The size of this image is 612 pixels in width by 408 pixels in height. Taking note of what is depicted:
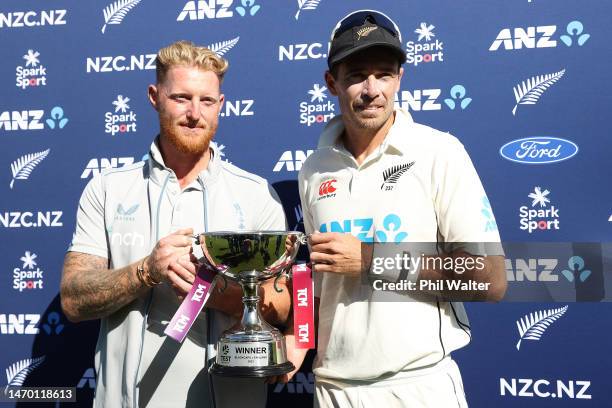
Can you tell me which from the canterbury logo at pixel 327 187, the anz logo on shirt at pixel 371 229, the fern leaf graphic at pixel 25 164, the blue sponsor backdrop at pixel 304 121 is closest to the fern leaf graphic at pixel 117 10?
the blue sponsor backdrop at pixel 304 121

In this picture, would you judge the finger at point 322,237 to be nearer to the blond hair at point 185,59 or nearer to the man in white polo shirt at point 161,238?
the man in white polo shirt at point 161,238

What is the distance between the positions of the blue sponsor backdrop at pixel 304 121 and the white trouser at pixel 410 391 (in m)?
0.55

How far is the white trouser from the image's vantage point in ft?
5.17

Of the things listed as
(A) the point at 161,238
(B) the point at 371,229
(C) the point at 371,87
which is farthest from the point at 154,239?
(C) the point at 371,87

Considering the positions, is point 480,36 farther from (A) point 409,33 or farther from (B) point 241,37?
(B) point 241,37

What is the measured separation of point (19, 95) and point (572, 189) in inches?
88.1

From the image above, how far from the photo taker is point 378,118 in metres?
1.68

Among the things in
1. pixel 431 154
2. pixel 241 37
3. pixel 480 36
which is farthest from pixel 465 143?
pixel 241 37

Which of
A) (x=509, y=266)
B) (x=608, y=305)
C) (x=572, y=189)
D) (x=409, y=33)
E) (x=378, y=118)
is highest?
(x=409, y=33)

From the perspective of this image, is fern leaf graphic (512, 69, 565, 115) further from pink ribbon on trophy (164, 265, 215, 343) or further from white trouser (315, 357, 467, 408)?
pink ribbon on trophy (164, 265, 215, 343)

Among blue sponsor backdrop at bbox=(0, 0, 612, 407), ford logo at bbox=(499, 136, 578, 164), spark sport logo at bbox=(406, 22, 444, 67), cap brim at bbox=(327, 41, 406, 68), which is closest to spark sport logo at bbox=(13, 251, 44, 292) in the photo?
blue sponsor backdrop at bbox=(0, 0, 612, 407)

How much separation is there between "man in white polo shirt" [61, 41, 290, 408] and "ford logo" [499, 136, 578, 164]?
0.87m

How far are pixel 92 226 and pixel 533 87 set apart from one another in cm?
156

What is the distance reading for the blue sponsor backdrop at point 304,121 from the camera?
6.79 feet
